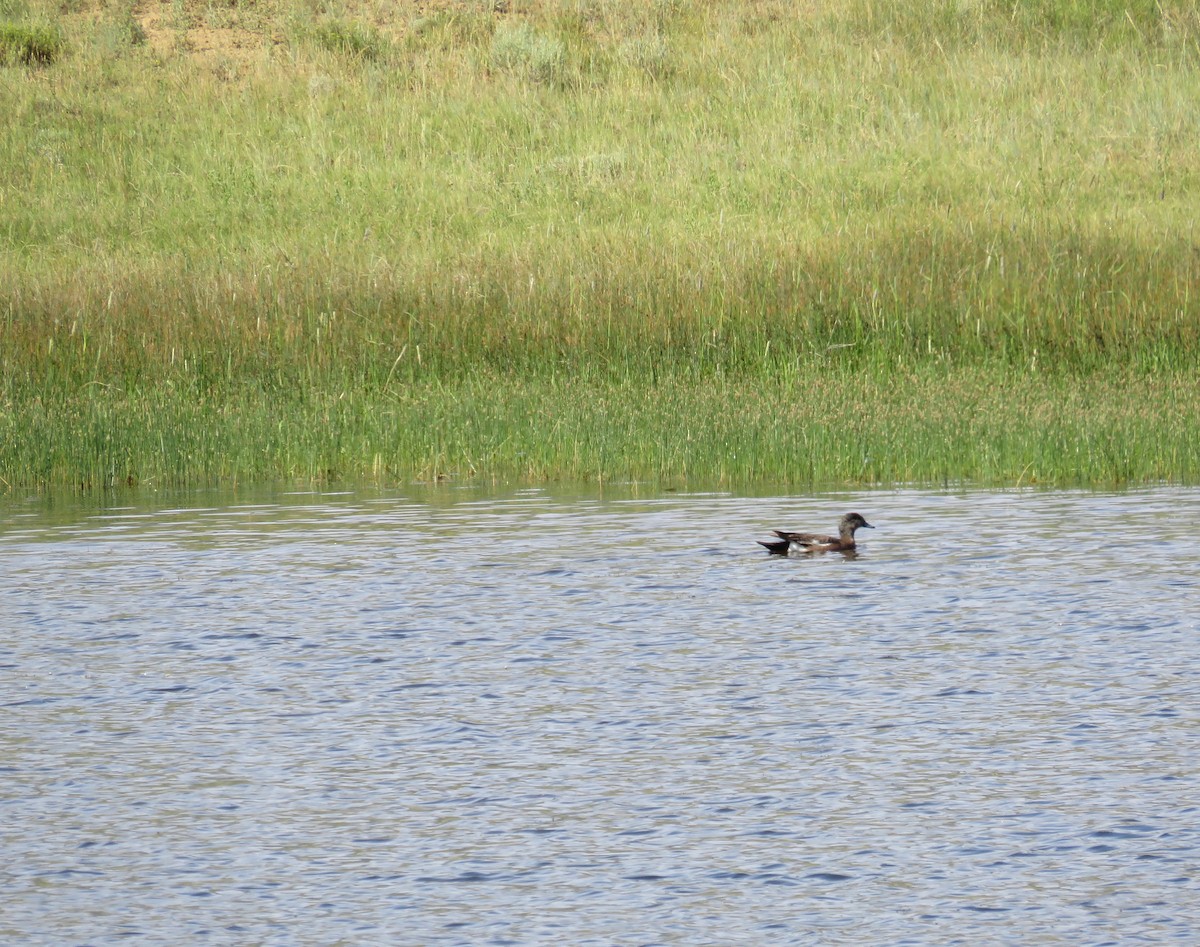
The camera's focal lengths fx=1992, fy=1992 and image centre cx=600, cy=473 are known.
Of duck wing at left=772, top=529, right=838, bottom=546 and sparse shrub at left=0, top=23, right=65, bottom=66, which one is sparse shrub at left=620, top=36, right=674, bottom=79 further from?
duck wing at left=772, top=529, right=838, bottom=546

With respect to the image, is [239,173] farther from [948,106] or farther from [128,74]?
[948,106]

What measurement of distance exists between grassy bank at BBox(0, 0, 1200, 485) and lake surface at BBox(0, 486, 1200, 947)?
3314 mm

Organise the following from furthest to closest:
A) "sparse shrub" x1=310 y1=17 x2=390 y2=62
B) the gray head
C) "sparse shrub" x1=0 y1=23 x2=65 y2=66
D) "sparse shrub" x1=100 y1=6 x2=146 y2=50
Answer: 1. "sparse shrub" x1=100 y1=6 x2=146 y2=50
2. "sparse shrub" x1=0 y1=23 x2=65 y2=66
3. "sparse shrub" x1=310 y1=17 x2=390 y2=62
4. the gray head

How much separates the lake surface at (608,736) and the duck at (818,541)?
0.11 metres

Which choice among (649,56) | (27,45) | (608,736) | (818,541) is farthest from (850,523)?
(27,45)

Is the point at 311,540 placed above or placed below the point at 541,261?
below

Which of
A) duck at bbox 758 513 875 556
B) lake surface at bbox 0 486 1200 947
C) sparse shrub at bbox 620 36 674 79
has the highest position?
sparse shrub at bbox 620 36 674 79

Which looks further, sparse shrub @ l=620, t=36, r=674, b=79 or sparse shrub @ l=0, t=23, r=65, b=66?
sparse shrub @ l=0, t=23, r=65, b=66

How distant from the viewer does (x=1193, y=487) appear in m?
13.1

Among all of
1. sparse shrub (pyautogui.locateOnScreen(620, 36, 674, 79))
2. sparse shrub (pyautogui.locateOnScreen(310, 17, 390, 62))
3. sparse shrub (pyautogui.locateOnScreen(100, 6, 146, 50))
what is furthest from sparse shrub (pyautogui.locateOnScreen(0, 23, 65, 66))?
sparse shrub (pyautogui.locateOnScreen(620, 36, 674, 79))

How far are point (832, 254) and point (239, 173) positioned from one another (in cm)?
1087

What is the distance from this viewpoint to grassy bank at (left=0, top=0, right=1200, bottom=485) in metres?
15.4

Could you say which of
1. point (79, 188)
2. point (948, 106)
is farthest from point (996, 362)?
point (79, 188)

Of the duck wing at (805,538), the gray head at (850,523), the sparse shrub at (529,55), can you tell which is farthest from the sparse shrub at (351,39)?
the duck wing at (805,538)
